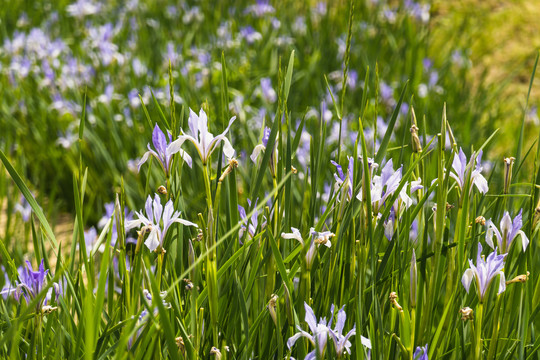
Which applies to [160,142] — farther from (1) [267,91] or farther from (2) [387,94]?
(2) [387,94]

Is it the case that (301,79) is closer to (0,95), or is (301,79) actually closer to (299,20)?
(299,20)


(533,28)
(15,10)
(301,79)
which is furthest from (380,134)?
(15,10)

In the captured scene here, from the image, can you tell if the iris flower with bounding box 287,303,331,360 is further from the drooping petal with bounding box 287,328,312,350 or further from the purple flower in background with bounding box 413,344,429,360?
the purple flower in background with bounding box 413,344,429,360

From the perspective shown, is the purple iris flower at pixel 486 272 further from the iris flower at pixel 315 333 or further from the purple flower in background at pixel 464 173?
the iris flower at pixel 315 333

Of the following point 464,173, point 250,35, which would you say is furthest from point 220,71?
point 464,173

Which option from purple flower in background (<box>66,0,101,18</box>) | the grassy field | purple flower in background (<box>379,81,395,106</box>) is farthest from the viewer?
purple flower in background (<box>66,0,101,18</box>)

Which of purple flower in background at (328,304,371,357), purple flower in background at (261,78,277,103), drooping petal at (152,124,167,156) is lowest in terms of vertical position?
purple flower in background at (261,78,277,103)

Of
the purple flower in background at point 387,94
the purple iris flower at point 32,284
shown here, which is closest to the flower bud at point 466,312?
the purple iris flower at point 32,284

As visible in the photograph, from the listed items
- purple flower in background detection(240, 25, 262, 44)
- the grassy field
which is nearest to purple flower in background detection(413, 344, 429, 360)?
the grassy field

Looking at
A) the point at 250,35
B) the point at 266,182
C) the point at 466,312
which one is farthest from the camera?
the point at 250,35
